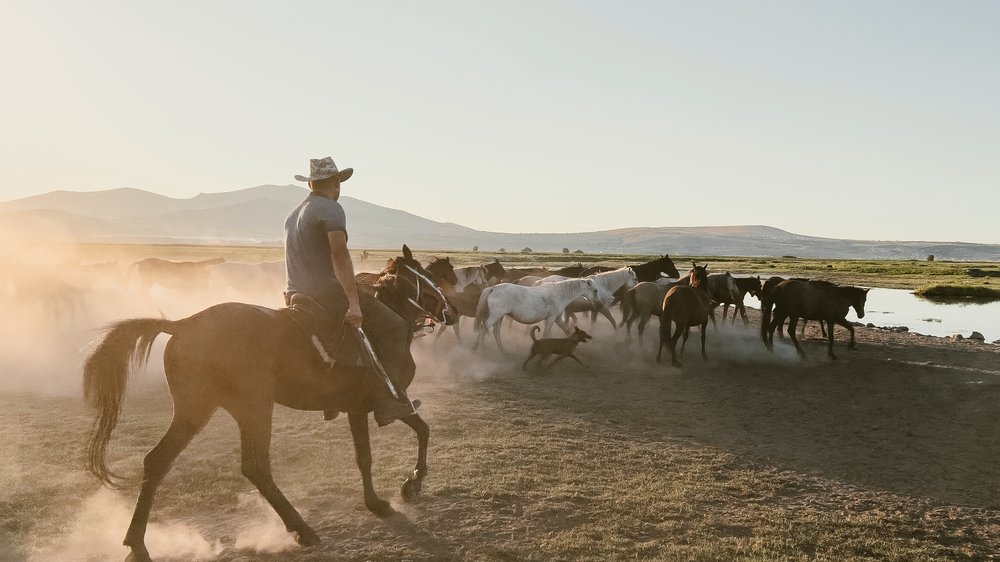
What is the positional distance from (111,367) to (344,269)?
208cm

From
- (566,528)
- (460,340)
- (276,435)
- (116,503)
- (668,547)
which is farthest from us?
(460,340)

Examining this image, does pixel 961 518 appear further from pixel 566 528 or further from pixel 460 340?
pixel 460 340

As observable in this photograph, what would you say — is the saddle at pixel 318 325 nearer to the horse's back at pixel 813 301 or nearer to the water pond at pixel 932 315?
the horse's back at pixel 813 301

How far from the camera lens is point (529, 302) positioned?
17.3 meters

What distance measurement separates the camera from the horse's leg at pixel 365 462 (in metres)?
6.34

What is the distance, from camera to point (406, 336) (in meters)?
6.66

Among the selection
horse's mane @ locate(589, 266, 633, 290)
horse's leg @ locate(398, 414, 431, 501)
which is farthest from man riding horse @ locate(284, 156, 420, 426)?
horse's mane @ locate(589, 266, 633, 290)

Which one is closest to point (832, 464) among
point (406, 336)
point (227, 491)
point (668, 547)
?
point (668, 547)

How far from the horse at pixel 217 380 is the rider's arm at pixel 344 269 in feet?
1.53

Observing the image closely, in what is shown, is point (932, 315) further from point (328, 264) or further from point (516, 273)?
point (328, 264)

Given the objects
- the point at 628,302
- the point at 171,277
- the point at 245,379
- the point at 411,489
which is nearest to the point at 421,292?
the point at 411,489

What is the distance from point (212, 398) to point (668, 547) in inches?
161

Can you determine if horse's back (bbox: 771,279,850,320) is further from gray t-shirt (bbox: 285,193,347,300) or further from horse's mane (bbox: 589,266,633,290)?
gray t-shirt (bbox: 285,193,347,300)

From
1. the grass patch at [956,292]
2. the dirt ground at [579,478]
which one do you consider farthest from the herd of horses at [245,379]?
the grass patch at [956,292]
